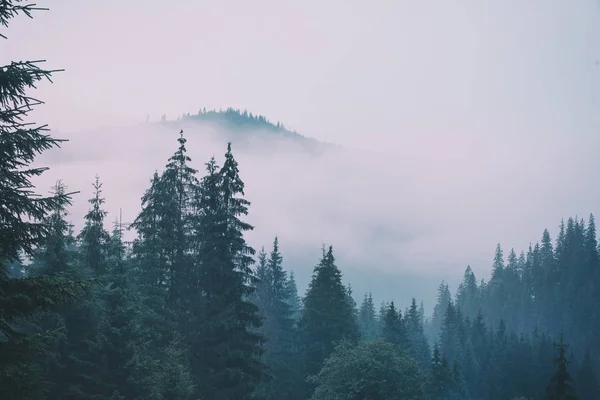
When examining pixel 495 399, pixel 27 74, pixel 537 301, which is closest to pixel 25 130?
pixel 27 74

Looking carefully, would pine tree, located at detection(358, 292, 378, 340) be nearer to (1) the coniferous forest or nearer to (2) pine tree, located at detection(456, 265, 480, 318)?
(1) the coniferous forest

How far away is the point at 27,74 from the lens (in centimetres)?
1016

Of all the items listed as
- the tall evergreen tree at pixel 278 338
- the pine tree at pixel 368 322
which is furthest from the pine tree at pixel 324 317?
the pine tree at pixel 368 322

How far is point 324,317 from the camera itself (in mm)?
49469

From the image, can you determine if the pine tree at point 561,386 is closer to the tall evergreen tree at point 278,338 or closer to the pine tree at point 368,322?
the tall evergreen tree at point 278,338

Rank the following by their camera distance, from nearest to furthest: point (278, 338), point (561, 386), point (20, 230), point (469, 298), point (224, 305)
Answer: point (20, 230), point (224, 305), point (561, 386), point (278, 338), point (469, 298)

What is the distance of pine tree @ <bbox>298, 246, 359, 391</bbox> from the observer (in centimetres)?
4919

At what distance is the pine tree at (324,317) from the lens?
49.2 metres

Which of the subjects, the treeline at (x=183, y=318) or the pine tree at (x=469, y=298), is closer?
the treeline at (x=183, y=318)

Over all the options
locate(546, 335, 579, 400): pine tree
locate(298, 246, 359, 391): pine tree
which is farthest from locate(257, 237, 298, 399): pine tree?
locate(546, 335, 579, 400): pine tree

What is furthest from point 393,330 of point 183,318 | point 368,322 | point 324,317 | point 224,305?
point 224,305

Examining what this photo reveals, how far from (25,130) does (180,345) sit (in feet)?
73.0

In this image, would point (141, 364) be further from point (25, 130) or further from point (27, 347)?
point (25, 130)

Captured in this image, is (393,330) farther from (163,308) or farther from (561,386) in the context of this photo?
(163,308)
